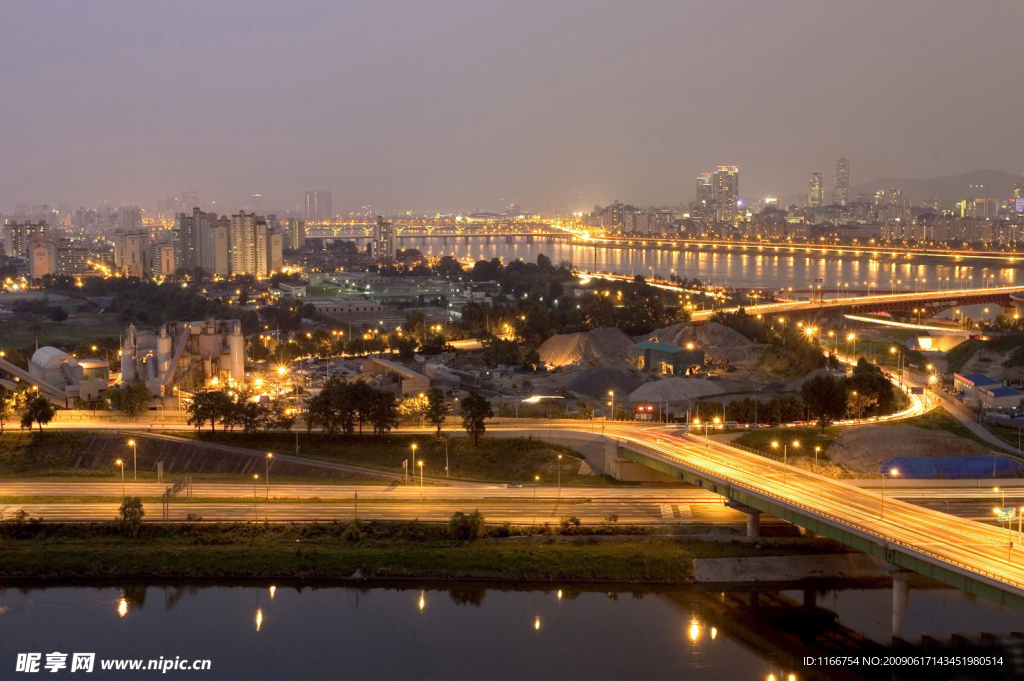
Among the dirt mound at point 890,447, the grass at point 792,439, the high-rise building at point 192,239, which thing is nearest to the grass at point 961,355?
the dirt mound at point 890,447

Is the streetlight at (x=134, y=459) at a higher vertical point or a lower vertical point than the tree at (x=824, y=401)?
lower

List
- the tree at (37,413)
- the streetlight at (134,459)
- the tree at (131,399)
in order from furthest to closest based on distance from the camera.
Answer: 1. the tree at (131,399)
2. the tree at (37,413)
3. the streetlight at (134,459)

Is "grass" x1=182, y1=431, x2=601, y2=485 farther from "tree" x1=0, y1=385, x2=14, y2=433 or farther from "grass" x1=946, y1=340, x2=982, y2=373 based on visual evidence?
"grass" x1=946, y1=340, x2=982, y2=373

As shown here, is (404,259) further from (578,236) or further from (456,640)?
(456,640)

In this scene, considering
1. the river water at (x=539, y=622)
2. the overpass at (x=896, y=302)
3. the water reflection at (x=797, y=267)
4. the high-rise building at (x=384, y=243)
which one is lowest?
the river water at (x=539, y=622)

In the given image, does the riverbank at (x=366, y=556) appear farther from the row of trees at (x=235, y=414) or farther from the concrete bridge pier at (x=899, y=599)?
the row of trees at (x=235, y=414)

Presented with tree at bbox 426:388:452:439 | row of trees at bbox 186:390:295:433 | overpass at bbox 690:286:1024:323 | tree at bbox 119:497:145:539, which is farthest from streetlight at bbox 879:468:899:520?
overpass at bbox 690:286:1024:323

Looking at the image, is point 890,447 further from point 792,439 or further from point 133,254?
point 133,254

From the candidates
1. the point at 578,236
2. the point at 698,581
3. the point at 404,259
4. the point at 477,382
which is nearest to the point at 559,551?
the point at 698,581
